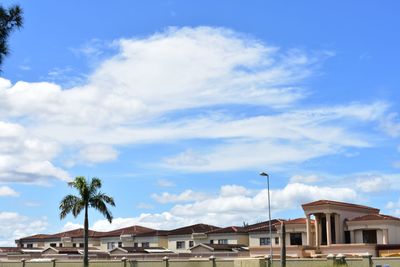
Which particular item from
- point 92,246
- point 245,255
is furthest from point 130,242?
point 245,255

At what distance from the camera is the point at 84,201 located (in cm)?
5503

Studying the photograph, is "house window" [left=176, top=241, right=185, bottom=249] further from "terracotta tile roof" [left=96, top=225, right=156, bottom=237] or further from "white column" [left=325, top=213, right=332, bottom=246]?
"white column" [left=325, top=213, right=332, bottom=246]

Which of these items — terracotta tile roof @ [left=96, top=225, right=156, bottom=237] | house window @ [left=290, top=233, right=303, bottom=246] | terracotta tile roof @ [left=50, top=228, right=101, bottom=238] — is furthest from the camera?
terracotta tile roof @ [left=50, top=228, right=101, bottom=238]

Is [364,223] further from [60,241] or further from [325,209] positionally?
[60,241]

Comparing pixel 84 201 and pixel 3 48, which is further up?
pixel 3 48

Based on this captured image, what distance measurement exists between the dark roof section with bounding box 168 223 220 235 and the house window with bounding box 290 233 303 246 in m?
19.8

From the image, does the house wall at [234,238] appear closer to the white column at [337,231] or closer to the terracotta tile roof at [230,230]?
the terracotta tile roof at [230,230]

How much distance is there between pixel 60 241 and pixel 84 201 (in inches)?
2134


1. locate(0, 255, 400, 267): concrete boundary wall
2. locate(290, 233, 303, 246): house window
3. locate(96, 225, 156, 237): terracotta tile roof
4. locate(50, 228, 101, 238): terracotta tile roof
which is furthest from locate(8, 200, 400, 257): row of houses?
locate(50, 228, 101, 238): terracotta tile roof

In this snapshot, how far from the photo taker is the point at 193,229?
→ 9375 cm

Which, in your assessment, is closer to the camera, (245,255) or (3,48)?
(3,48)

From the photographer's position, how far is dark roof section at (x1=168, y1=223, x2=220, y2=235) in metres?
93.2

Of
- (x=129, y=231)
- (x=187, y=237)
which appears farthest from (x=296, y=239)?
(x=129, y=231)

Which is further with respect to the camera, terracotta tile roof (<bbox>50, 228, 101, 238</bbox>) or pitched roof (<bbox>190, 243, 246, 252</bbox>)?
terracotta tile roof (<bbox>50, 228, 101, 238</bbox>)
